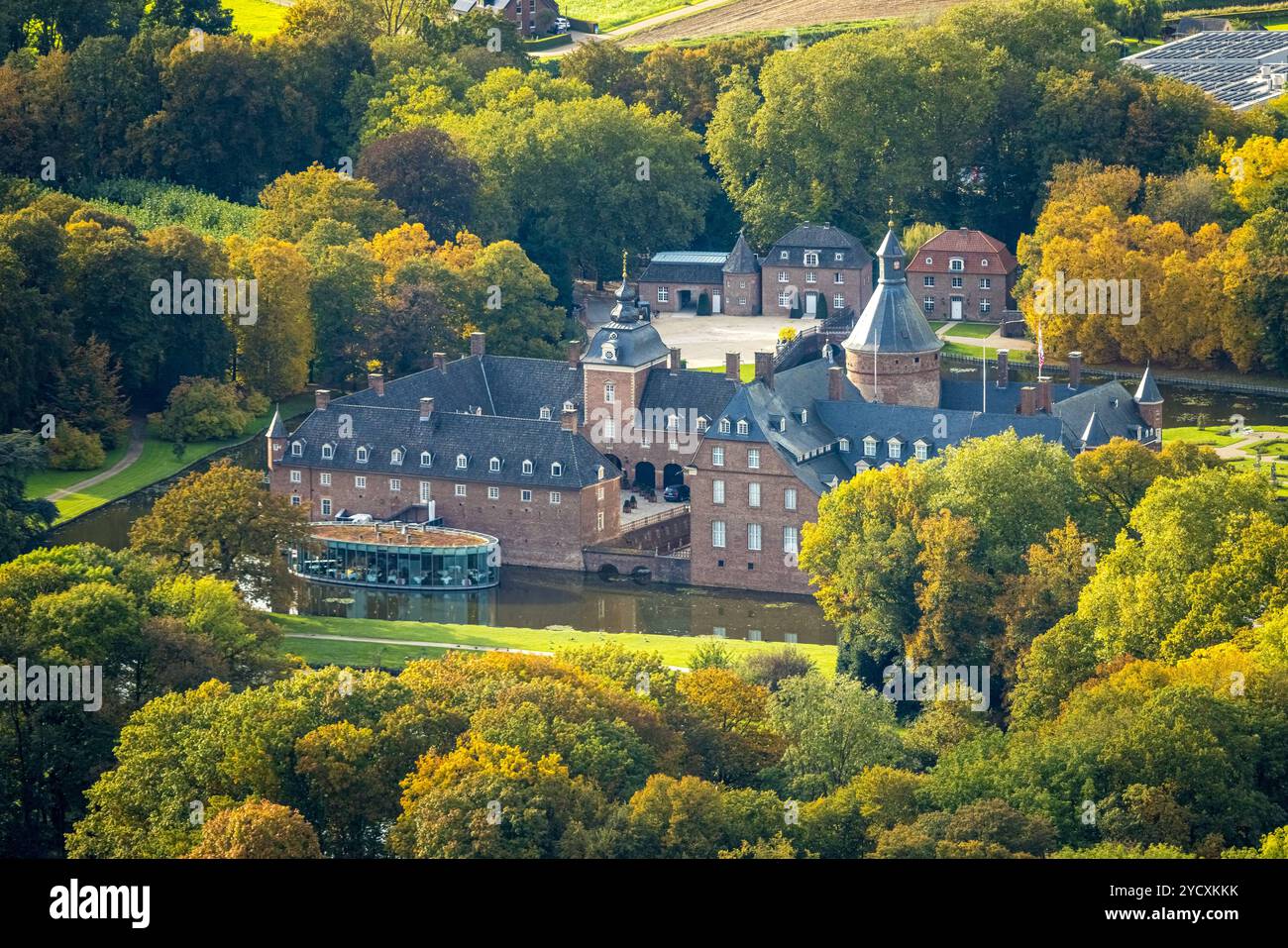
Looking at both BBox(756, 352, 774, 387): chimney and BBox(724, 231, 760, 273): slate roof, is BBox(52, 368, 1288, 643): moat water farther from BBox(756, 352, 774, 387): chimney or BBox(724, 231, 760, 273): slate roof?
BBox(724, 231, 760, 273): slate roof

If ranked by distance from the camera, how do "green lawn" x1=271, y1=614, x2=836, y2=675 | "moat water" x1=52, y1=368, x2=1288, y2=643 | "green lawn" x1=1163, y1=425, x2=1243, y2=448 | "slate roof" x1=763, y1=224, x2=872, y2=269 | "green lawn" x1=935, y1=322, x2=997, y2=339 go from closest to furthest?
1. "green lawn" x1=271, y1=614, x2=836, y2=675
2. "moat water" x1=52, y1=368, x2=1288, y2=643
3. "green lawn" x1=1163, y1=425, x2=1243, y2=448
4. "green lawn" x1=935, y1=322, x2=997, y2=339
5. "slate roof" x1=763, y1=224, x2=872, y2=269

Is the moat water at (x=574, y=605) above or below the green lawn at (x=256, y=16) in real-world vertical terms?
below

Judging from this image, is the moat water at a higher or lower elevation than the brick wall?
lower

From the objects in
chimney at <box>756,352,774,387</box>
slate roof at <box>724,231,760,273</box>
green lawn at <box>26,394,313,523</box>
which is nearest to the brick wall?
chimney at <box>756,352,774,387</box>

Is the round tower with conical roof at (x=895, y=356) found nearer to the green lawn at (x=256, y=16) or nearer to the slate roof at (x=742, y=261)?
the slate roof at (x=742, y=261)

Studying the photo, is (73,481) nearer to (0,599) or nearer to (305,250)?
(305,250)

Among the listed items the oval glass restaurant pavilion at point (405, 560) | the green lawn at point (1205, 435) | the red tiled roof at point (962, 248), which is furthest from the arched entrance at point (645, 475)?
the red tiled roof at point (962, 248)

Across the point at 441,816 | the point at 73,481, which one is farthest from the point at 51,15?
the point at 441,816
